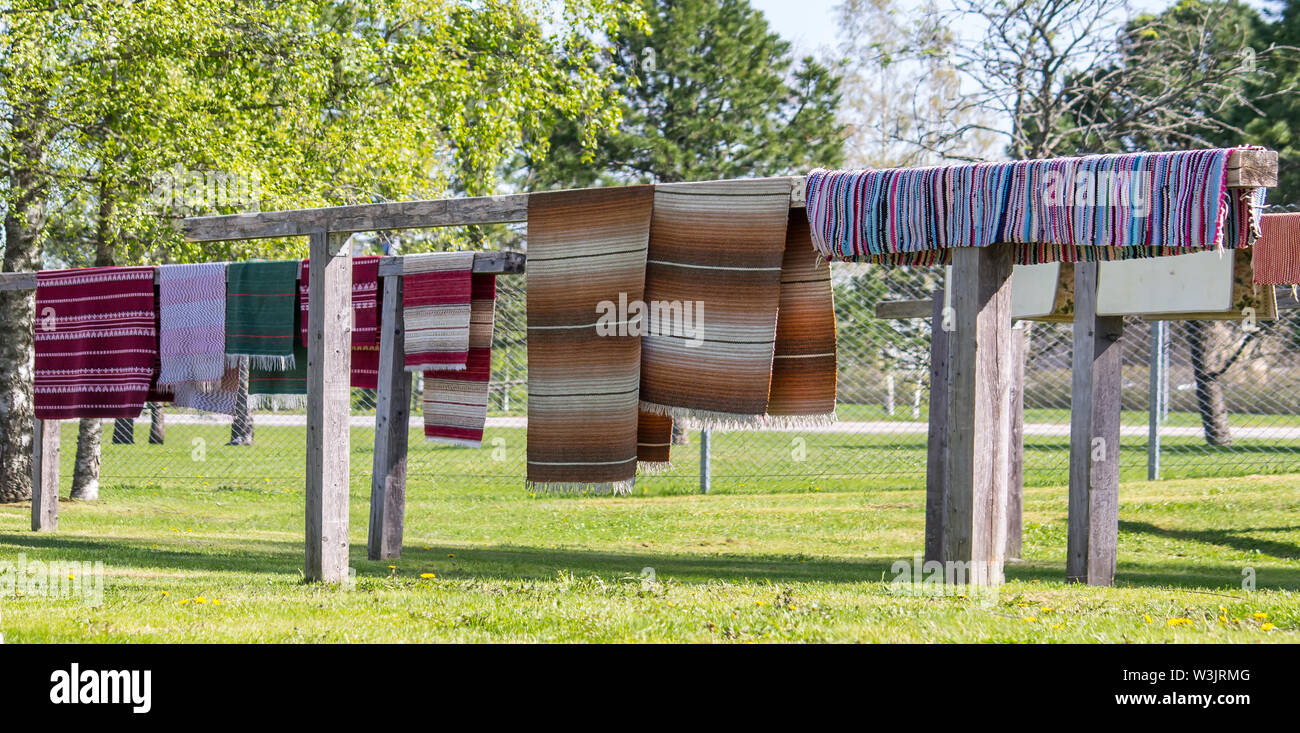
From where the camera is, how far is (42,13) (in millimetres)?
11500

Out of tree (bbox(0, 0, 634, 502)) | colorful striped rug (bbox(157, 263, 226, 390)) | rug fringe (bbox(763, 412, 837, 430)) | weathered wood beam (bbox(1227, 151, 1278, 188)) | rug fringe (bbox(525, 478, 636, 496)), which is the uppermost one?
tree (bbox(0, 0, 634, 502))

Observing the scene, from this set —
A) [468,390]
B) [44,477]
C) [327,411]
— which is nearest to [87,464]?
[44,477]

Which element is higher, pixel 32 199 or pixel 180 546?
pixel 32 199

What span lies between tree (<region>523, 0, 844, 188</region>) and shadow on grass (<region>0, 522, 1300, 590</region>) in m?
14.0

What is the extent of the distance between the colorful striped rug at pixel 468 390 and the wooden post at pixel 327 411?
182cm

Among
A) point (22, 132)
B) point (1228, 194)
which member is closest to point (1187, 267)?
point (1228, 194)

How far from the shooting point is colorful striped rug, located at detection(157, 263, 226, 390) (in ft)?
29.2

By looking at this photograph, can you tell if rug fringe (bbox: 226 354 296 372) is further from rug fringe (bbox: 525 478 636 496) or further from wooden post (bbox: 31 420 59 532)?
wooden post (bbox: 31 420 59 532)

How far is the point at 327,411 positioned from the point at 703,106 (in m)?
18.1

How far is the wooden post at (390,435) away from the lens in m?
9.34

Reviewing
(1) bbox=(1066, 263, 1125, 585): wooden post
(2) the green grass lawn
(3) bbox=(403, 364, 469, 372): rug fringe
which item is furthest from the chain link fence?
(3) bbox=(403, 364, 469, 372): rug fringe
